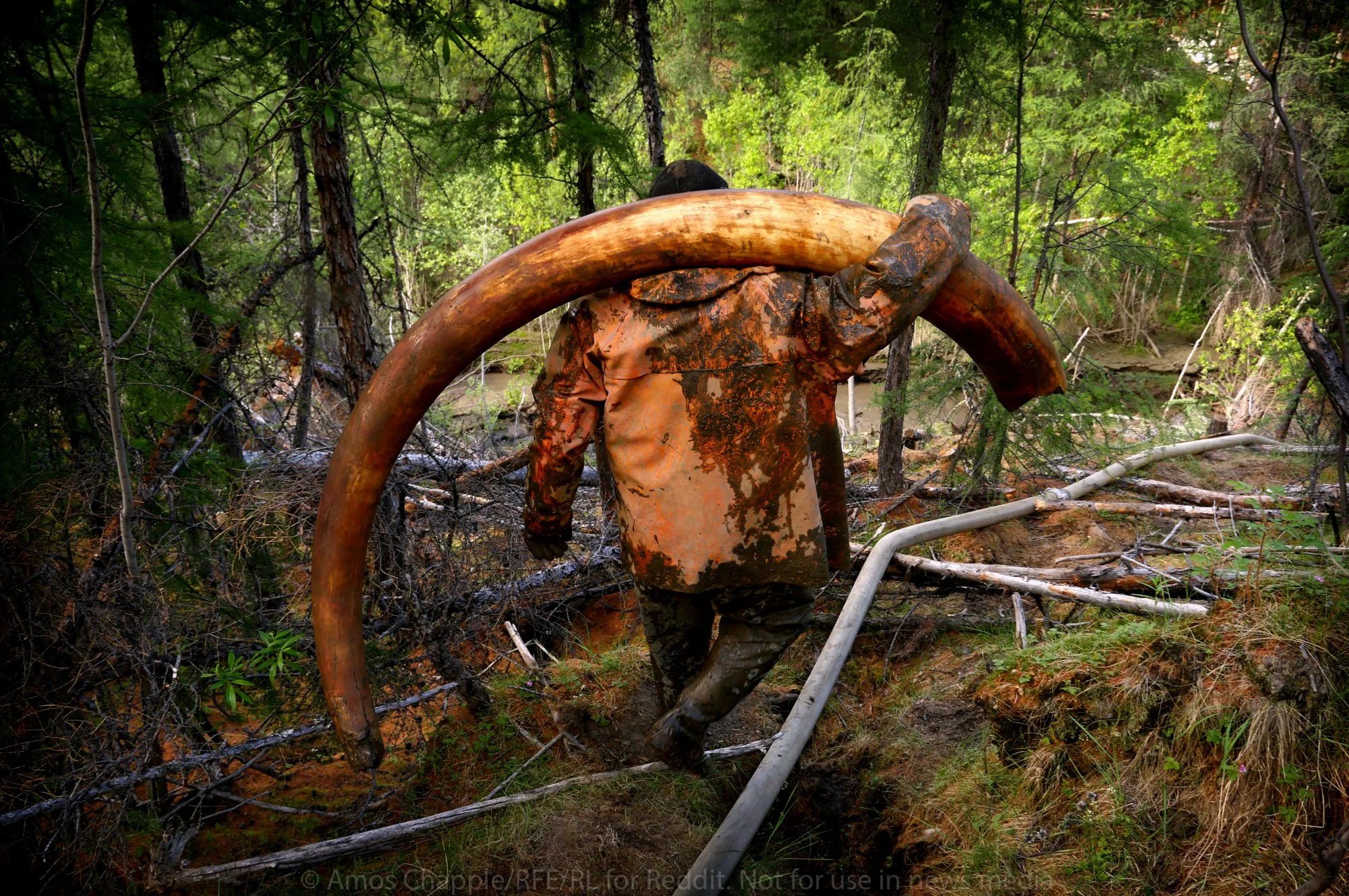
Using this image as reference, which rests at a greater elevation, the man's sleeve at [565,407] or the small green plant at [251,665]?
the man's sleeve at [565,407]

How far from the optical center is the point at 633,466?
2.55 metres

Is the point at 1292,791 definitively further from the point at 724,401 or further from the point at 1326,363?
the point at 724,401

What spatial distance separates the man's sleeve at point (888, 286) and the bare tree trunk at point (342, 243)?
201 centimetres

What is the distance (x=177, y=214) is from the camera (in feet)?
16.4

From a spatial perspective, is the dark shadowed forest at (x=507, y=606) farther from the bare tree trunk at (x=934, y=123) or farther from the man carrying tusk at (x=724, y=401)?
the man carrying tusk at (x=724, y=401)

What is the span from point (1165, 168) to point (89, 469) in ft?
54.6

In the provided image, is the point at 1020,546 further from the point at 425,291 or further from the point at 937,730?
the point at 425,291

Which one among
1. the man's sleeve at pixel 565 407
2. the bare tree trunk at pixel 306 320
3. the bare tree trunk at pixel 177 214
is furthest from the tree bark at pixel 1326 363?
the bare tree trunk at pixel 306 320

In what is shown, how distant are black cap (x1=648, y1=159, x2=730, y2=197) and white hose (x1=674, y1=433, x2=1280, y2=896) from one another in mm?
2173

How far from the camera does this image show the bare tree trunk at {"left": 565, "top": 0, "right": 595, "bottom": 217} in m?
5.38

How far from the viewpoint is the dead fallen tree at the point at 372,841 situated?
2.64m

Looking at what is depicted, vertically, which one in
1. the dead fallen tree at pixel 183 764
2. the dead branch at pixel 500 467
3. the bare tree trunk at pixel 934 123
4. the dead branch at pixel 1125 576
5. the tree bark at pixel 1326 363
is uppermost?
the bare tree trunk at pixel 934 123

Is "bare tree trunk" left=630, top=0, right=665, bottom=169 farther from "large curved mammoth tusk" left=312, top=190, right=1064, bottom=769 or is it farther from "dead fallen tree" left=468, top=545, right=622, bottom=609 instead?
"large curved mammoth tusk" left=312, top=190, right=1064, bottom=769

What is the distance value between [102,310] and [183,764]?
163 cm
